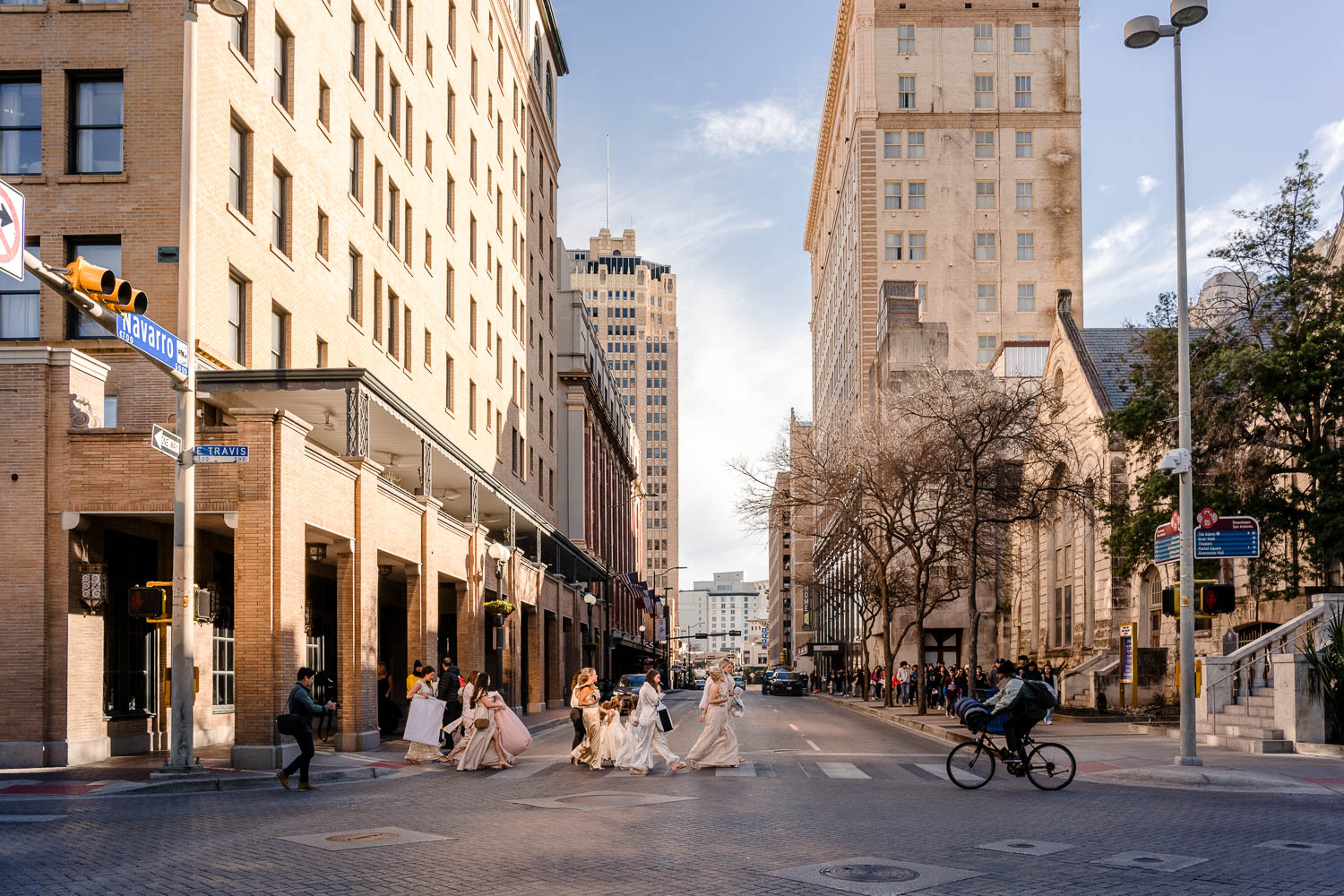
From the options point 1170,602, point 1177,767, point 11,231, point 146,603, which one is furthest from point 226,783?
point 1170,602

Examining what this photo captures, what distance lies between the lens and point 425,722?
2127 cm

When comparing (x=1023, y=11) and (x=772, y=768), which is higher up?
(x=1023, y=11)

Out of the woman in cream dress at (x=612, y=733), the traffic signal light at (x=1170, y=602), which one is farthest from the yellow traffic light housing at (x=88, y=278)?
the traffic signal light at (x=1170, y=602)

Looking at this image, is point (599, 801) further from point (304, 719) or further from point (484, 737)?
point (484, 737)

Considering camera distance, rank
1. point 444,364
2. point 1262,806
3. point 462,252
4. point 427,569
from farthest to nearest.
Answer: point 462,252 < point 444,364 < point 427,569 < point 1262,806

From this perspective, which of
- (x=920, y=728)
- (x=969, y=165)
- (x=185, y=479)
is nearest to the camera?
(x=185, y=479)

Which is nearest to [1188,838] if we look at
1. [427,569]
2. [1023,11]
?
[427,569]

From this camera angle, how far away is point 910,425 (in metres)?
42.8

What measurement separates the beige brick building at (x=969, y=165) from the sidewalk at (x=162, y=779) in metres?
66.8

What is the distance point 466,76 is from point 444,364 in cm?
1107

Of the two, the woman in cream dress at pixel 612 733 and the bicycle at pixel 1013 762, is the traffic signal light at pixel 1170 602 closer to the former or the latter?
the bicycle at pixel 1013 762

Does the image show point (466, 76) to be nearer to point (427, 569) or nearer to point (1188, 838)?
point (427, 569)

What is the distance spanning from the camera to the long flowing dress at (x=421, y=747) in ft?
70.0

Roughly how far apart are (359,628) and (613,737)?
643 cm
